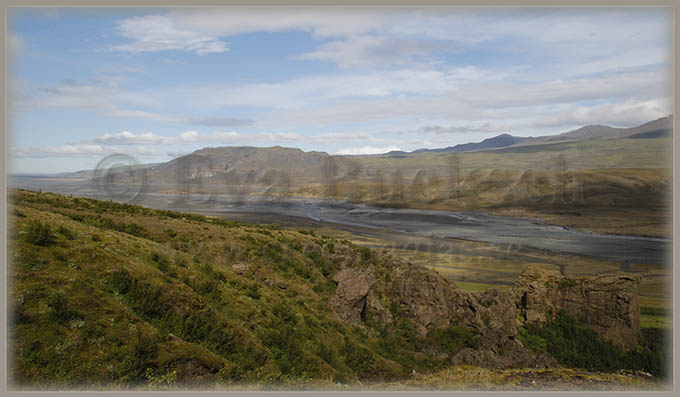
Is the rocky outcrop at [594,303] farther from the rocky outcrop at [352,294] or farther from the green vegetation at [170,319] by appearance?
the rocky outcrop at [352,294]

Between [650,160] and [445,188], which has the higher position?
[650,160]

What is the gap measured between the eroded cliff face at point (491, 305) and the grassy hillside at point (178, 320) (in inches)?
19.5

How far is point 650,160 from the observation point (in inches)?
7402

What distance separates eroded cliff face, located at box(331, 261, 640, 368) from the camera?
50.6 ft

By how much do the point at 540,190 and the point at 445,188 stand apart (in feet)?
99.3

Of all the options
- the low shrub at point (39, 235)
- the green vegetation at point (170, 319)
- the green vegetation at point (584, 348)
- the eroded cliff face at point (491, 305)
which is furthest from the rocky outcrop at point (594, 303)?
the low shrub at point (39, 235)

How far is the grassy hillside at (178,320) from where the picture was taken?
274 inches

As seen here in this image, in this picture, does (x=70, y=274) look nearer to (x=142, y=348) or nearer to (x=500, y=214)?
(x=142, y=348)

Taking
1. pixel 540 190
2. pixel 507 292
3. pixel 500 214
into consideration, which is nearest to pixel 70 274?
pixel 507 292

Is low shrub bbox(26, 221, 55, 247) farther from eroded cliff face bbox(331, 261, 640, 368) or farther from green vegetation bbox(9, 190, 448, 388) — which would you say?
eroded cliff face bbox(331, 261, 640, 368)

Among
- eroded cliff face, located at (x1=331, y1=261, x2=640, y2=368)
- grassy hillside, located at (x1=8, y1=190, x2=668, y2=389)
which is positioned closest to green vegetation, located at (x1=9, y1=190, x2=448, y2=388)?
grassy hillside, located at (x1=8, y1=190, x2=668, y2=389)

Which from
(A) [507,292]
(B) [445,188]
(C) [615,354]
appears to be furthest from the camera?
(B) [445,188]

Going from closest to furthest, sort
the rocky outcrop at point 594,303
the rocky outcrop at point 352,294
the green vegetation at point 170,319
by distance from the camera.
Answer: the green vegetation at point 170,319, the rocky outcrop at point 352,294, the rocky outcrop at point 594,303

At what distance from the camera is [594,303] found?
1867cm
